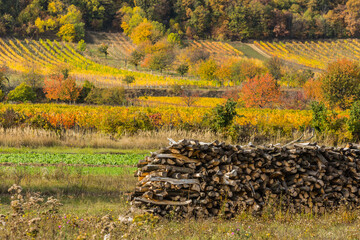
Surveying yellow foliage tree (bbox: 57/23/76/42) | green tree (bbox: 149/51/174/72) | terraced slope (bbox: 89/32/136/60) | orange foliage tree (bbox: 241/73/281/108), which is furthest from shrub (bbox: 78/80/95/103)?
yellow foliage tree (bbox: 57/23/76/42)

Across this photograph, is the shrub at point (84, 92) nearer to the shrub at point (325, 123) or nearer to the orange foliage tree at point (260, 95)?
the orange foliage tree at point (260, 95)

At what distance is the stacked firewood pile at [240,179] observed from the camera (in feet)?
26.2

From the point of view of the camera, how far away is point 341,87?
3947 centimetres

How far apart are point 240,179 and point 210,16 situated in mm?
107718

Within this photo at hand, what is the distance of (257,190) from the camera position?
8.57 meters

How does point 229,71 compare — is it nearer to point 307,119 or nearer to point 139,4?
point 307,119

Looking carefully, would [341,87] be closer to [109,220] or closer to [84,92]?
[84,92]

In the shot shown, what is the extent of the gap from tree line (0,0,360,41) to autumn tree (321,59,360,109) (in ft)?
221

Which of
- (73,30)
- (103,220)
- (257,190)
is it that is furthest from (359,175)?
(73,30)

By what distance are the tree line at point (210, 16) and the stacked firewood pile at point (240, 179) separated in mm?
94343

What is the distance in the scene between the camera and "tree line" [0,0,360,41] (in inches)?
4067

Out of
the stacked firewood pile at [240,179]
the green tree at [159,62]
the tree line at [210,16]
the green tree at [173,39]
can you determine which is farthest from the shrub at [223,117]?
the tree line at [210,16]

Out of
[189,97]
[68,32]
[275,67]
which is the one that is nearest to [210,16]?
[68,32]

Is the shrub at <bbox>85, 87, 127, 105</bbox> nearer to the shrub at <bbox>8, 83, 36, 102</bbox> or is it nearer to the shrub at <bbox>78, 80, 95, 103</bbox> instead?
the shrub at <bbox>78, 80, 95, 103</bbox>
